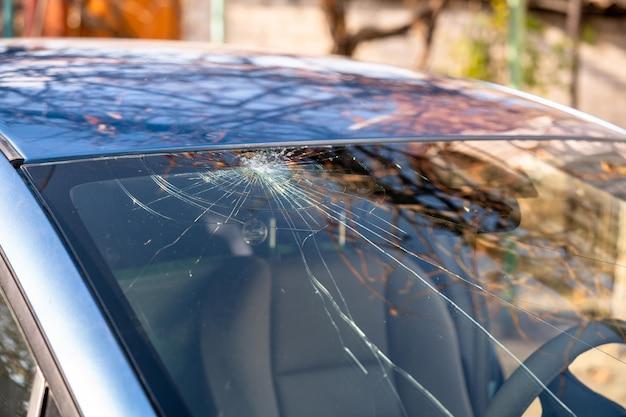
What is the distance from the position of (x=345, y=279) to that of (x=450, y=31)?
6.36m

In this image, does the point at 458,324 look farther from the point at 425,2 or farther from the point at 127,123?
the point at 425,2

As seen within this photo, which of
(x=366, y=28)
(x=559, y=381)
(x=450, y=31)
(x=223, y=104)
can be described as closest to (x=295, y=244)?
(x=223, y=104)

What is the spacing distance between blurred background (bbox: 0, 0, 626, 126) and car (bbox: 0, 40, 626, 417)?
4.67 metres

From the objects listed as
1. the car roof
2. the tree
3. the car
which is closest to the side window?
the car

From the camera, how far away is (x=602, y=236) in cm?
204

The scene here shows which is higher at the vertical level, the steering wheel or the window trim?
the window trim

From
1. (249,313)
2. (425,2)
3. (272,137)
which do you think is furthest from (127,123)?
(425,2)

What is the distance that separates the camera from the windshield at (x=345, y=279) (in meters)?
1.34

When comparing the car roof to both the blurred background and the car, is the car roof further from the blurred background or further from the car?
the blurred background

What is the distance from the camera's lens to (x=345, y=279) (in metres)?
1.58

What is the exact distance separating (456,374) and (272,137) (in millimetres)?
582

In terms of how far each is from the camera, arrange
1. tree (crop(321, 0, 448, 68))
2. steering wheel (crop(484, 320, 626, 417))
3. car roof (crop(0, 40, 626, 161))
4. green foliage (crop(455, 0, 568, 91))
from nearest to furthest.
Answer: car roof (crop(0, 40, 626, 161)), steering wheel (crop(484, 320, 626, 417)), tree (crop(321, 0, 448, 68)), green foliage (crop(455, 0, 568, 91))

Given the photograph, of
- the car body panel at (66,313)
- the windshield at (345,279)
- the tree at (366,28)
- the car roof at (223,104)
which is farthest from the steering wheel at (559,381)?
the tree at (366,28)

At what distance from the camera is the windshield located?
1.34 metres
